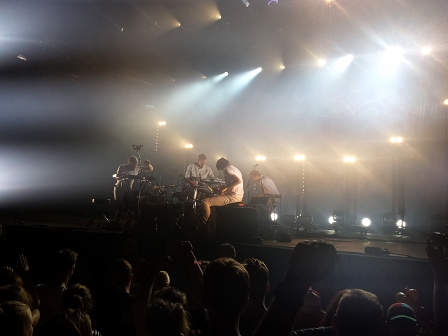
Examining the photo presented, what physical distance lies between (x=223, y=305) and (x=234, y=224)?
180 inches

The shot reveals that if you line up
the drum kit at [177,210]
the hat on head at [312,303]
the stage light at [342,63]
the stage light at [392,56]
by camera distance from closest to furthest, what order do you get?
the hat on head at [312,303]
the drum kit at [177,210]
the stage light at [392,56]
the stage light at [342,63]

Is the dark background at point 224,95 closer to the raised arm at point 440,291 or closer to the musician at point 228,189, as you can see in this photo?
the musician at point 228,189

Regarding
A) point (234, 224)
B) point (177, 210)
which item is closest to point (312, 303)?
point (234, 224)

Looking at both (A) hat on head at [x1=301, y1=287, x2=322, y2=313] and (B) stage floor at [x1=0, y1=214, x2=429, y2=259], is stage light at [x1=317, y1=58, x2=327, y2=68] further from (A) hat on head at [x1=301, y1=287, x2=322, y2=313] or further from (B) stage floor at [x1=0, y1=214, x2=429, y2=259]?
(A) hat on head at [x1=301, y1=287, x2=322, y2=313]

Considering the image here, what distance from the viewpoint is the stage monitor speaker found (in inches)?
234

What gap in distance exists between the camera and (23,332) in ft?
6.09

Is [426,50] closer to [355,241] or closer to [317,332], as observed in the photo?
[355,241]

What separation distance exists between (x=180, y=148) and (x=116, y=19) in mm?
5648

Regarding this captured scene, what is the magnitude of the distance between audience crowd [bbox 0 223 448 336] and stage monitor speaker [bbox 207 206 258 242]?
7.96ft

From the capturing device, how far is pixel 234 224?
5.96 meters

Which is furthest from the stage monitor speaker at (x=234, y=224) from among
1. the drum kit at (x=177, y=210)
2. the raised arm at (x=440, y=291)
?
the raised arm at (x=440, y=291)

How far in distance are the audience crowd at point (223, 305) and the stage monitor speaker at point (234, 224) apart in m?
2.43

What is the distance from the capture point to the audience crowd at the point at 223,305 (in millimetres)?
1073

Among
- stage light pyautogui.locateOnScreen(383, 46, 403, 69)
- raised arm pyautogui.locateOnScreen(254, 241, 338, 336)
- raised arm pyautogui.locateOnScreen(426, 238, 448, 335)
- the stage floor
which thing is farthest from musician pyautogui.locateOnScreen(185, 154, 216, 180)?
raised arm pyautogui.locateOnScreen(254, 241, 338, 336)
